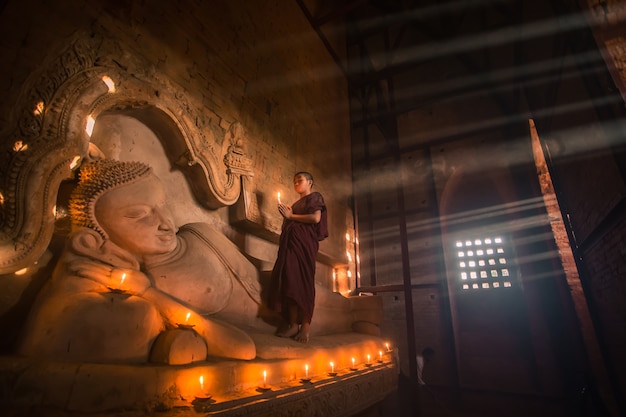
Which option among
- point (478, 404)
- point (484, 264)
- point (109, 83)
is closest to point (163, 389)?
point (109, 83)

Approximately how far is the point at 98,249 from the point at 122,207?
0.32m

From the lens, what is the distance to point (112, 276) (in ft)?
6.17

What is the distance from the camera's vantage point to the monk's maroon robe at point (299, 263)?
280 cm

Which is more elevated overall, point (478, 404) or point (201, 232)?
point (201, 232)

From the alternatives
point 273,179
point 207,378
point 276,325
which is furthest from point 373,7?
point 207,378

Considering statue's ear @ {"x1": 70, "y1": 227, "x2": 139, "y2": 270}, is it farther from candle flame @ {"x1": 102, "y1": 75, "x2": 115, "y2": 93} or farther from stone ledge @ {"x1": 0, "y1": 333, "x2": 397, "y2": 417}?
candle flame @ {"x1": 102, "y1": 75, "x2": 115, "y2": 93}

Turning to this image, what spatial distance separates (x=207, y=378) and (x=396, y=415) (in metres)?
5.34

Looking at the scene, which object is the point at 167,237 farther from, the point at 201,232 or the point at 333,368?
the point at 333,368

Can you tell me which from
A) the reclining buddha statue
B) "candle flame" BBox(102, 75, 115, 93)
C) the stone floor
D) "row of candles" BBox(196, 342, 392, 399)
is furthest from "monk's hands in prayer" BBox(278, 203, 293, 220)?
the stone floor

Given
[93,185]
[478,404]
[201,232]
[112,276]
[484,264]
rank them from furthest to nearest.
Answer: [484,264] → [478,404] → [201,232] → [93,185] → [112,276]

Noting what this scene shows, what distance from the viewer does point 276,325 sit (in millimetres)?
2918

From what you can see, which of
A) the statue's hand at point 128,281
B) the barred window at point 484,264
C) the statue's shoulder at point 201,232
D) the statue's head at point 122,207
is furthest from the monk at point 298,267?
the barred window at point 484,264

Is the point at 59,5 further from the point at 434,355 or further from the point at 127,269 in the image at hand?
the point at 434,355

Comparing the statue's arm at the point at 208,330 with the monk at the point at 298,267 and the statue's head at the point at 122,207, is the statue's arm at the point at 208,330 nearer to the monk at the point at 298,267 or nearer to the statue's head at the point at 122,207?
the statue's head at the point at 122,207
